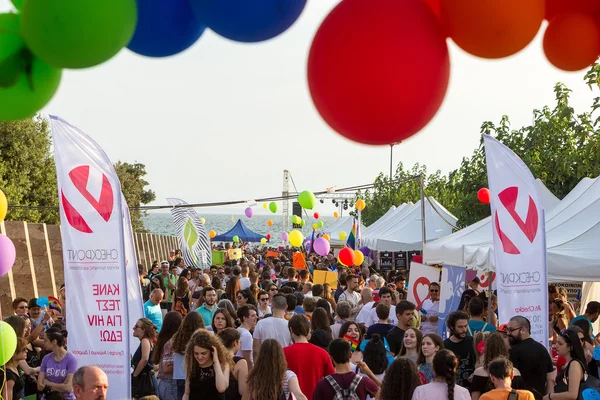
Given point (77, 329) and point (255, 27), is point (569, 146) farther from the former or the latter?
point (255, 27)

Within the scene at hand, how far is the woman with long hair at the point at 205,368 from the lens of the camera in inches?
243

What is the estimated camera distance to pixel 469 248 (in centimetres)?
1261

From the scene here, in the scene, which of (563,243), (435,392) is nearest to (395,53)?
(435,392)

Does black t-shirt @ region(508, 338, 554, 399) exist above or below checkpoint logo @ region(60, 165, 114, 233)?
below

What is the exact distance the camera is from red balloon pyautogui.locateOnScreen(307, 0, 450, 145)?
1749 mm

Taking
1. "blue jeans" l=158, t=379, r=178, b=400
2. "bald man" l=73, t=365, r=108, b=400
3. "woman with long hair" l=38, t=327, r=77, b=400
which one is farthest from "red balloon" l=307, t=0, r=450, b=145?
"woman with long hair" l=38, t=327, r=77, b=400

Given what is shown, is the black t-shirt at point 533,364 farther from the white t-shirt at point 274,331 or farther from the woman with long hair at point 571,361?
the white t-shirt at point 274,331

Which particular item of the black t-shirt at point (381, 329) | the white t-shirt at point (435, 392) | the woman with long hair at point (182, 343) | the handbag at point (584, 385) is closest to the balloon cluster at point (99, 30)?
the white t-shirt at point (435, 392)

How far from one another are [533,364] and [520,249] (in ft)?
5.32

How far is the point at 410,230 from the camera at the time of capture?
87.7ft

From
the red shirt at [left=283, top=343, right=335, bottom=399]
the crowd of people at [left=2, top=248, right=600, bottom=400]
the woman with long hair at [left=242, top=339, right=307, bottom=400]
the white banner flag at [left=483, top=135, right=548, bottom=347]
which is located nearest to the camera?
the crowd of people at [left=2, top=248, right=600, bottom=400]

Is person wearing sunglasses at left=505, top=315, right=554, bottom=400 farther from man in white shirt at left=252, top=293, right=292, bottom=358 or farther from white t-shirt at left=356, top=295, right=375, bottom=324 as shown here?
white t-shirt at left=356, top=295, right=375, bottom=324

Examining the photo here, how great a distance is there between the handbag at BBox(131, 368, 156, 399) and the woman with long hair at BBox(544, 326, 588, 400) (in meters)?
3.71

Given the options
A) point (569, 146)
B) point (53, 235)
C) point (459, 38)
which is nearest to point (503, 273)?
point (459, 38)
